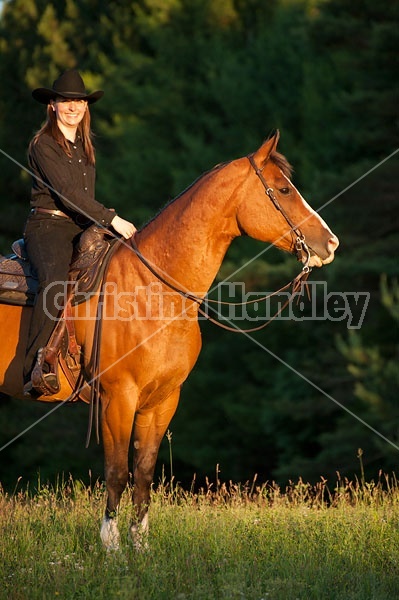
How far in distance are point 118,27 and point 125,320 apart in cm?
2928

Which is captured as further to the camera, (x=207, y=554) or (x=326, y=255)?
(x=326, y=255)

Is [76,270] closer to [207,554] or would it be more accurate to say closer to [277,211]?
[277,211]

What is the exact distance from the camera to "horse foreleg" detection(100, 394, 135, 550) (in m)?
6.88

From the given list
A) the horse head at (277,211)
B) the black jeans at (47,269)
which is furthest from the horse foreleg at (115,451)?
the horse head at (277,211)

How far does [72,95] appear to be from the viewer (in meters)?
7.16

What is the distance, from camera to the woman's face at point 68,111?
7.25 meters

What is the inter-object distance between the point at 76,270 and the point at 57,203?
565 millimetres

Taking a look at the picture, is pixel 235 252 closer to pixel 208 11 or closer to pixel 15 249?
pixel 208 11

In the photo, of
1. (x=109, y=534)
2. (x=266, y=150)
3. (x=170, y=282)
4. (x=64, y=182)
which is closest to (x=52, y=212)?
(x=64, y=182)

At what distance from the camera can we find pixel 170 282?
23.2 ft

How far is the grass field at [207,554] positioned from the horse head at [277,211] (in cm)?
201

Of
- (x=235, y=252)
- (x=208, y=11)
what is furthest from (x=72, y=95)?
(x=208, y=11)

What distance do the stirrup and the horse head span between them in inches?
66.6

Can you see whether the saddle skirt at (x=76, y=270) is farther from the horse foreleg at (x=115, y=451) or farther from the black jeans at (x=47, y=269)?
the horse foreleg at (x=115, y=451)
